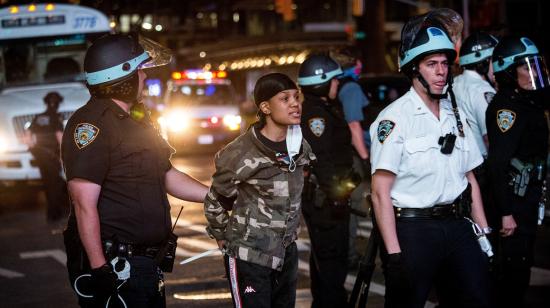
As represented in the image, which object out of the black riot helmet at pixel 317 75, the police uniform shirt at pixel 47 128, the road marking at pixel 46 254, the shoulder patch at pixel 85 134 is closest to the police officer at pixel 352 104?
the black riot helmet at pixel 317 75

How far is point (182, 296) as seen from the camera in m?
7.99

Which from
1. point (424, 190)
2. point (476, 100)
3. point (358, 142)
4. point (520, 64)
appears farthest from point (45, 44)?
point (424, 190)

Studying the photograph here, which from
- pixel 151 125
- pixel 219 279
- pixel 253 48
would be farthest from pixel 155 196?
pixel 253 48

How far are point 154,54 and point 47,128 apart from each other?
857cm

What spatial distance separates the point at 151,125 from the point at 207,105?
18.6 meters

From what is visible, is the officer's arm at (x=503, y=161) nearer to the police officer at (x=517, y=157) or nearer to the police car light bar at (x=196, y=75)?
the police officer at (x=517, y=157)

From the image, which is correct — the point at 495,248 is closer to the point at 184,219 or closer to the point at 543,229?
the point at 543,229

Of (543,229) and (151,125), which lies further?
(543,229)

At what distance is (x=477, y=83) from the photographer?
288 inches

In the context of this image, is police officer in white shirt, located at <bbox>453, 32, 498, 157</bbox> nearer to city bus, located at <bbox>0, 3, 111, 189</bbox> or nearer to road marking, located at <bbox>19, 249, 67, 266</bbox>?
road marking, located at <bbox>19, 249, 67, 266</bbox>

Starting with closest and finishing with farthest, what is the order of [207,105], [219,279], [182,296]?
[182,296], [219,279], [207,105]

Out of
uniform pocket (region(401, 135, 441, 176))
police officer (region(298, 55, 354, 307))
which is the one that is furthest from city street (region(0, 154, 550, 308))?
uniform pocket (region(401, 135, 441, 176))

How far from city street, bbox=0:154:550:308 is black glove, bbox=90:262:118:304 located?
130 inches

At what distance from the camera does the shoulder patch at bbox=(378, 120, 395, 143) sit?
502cm
